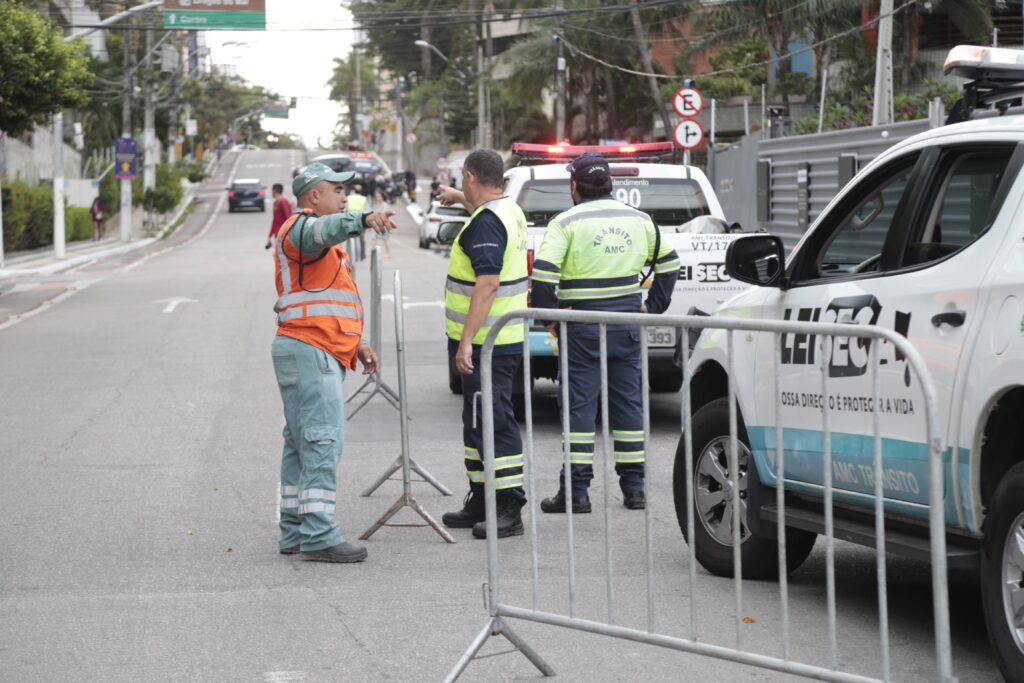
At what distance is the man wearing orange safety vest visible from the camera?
24.3 feet

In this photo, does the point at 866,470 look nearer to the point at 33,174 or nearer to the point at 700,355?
the point at 700,355

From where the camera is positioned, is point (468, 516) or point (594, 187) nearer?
point (468, 516)

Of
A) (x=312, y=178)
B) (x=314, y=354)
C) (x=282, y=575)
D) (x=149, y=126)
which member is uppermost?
(x=149, y=126)

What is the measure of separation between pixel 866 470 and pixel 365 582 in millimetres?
2596

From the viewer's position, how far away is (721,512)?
6.80 metres

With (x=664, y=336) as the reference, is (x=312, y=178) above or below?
above

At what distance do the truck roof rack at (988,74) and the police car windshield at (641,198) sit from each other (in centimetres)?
608

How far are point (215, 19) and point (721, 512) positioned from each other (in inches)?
1293

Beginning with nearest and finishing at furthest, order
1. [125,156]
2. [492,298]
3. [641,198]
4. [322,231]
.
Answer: [322,231], [492,298], [641,198], [125,156]

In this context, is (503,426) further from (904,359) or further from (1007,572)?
(1007,572)

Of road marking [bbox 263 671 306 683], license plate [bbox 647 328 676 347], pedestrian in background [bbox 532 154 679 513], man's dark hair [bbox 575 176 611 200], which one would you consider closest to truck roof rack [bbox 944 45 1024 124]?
license plate [bbox 647 328 676 347]

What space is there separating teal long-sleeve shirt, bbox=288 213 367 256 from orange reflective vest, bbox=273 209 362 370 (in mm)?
89

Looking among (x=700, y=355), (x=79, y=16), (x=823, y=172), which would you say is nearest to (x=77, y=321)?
(x=823, y=172)

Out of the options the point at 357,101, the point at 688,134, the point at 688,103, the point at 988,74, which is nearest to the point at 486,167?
the point at 988,74
